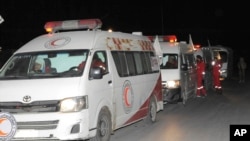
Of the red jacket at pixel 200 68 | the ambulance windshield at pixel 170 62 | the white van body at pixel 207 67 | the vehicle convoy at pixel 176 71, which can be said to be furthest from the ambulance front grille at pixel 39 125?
the white van body at pixel 207 67

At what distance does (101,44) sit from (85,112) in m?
1.79

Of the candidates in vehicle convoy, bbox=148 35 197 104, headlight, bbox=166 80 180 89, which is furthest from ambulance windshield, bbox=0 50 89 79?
headlight, bbox=166 80 180 89

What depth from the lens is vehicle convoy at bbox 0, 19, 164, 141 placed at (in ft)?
24.1

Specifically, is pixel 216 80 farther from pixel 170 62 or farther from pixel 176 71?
pixel 176 71

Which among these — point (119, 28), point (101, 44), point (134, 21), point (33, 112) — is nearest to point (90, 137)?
point (33, 112)

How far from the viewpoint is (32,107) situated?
7.42 meters

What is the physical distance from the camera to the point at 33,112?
7.40 m

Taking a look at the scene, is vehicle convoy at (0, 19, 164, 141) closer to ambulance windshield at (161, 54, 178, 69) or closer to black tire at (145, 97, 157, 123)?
black tire at (145, 97, 157, 123)

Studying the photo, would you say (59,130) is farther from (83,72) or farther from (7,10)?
(7,10)

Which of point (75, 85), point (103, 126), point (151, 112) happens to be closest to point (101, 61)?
point (103, 126)

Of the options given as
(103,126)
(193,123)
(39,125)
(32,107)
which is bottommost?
(193,123)

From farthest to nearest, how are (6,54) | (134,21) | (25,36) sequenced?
(134,21) → (25,36) → (6,54)

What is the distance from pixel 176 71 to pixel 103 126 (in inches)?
251

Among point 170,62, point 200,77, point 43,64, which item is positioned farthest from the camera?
point 200,77
